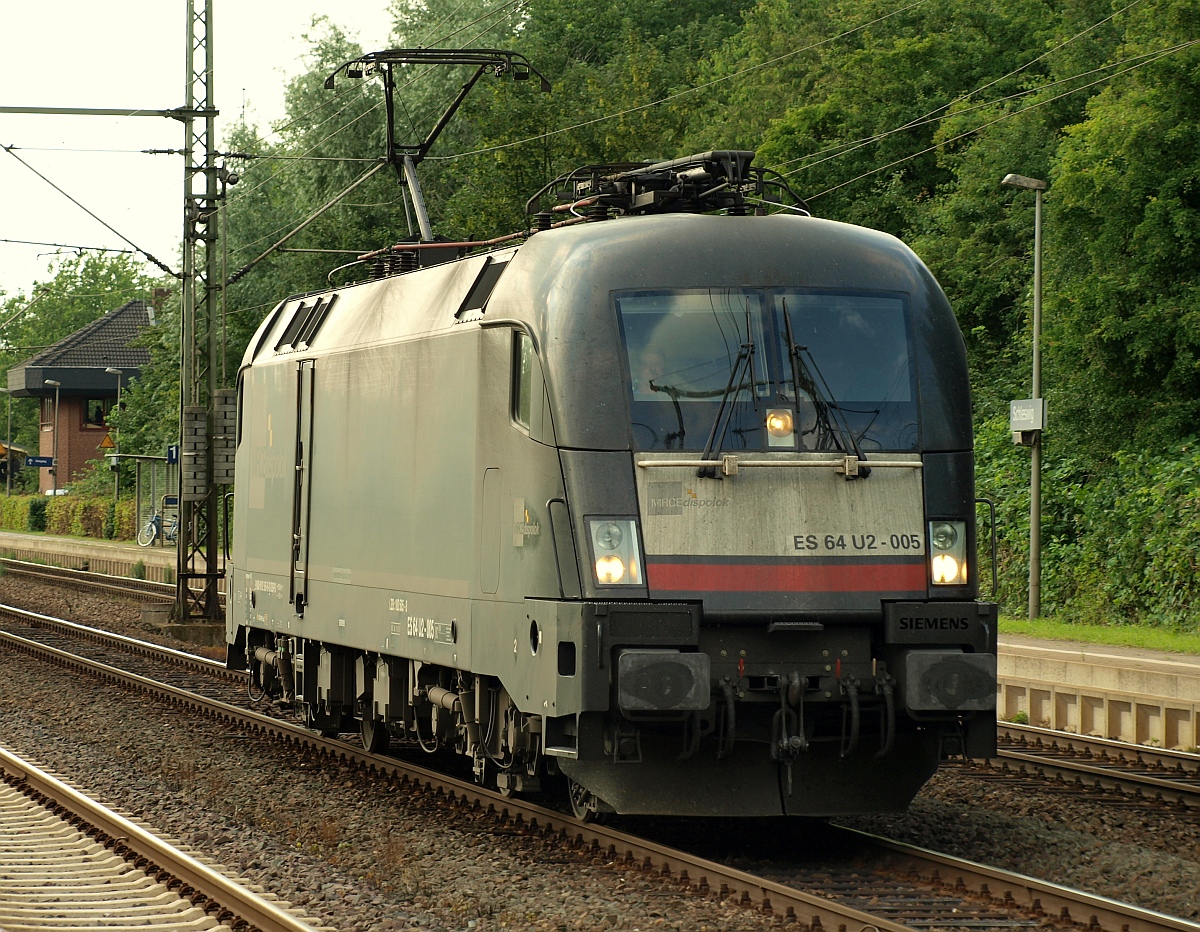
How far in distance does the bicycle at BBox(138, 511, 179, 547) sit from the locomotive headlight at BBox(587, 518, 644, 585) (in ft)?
127

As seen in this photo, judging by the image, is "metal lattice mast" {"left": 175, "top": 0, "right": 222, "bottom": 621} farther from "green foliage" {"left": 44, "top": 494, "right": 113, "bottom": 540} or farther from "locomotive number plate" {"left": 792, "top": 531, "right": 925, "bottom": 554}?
"green foliage" {"left": 44, "top": 494, "right": 113, "bottom": 540}

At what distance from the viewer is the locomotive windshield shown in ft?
30.1

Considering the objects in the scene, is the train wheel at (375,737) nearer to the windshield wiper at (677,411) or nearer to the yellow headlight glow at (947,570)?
the windshield wiper at (677,411)

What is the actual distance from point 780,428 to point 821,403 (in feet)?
0.91

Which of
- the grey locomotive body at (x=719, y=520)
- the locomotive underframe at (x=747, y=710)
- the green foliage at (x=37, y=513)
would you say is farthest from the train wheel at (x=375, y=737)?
the green foliage at (x=37, y=513)

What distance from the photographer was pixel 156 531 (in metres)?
49.3

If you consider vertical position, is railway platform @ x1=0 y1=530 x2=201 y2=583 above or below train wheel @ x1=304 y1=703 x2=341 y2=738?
above

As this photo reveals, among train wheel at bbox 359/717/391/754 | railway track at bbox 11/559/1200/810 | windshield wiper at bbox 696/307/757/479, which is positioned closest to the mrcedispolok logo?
windshield wiper at bbox 696/307/757/479

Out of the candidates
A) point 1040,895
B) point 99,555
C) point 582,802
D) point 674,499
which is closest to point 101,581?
point 99,555

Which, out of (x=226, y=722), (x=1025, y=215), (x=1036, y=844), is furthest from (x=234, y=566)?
(x=1025, y=215)

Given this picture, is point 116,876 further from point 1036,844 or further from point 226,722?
point 226,722

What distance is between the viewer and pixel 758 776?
9211 mm

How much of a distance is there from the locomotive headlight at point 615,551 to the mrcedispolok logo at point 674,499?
168mm

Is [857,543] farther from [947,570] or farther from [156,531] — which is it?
[156,531]
